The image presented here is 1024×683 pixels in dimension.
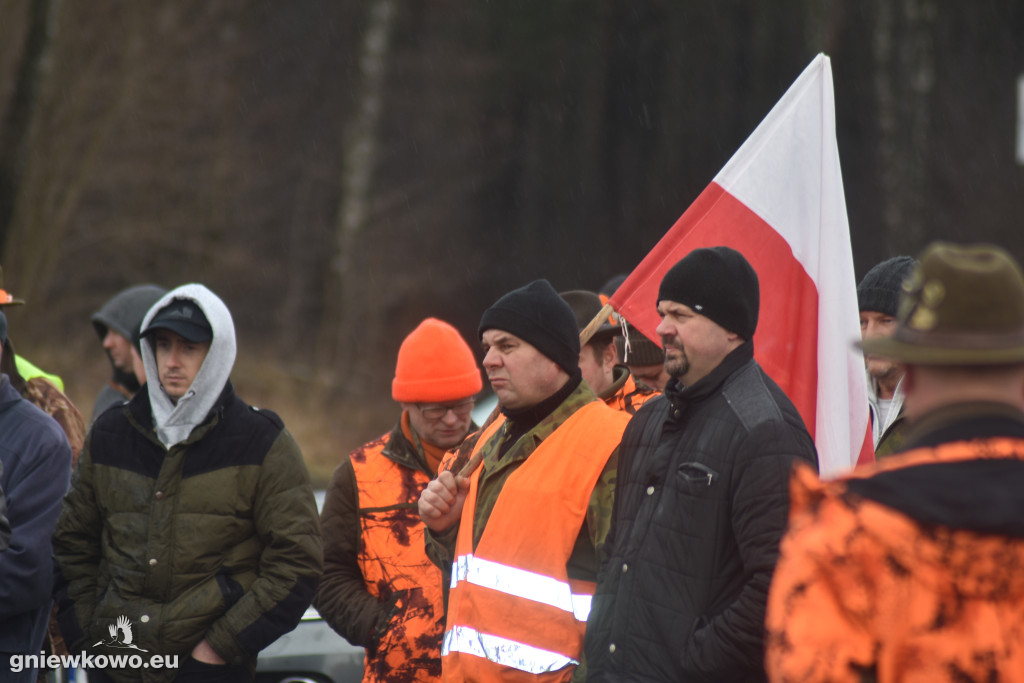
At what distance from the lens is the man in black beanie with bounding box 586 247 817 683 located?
3.04 m

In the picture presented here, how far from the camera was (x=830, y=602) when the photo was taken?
211 cm

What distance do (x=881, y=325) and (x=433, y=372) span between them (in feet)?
5.78

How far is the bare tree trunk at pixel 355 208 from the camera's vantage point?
1761 centimetres

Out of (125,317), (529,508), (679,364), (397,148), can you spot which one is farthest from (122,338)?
(397,148)

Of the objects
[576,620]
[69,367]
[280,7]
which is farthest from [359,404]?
[576,620]

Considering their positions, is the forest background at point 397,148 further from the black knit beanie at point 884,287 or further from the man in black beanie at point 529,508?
the black knit beanie at point 884,287

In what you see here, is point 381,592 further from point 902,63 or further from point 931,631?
point 902,63

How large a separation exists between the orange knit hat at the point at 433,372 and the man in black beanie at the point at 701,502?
130 centimetres

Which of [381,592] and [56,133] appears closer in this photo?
[381,592]

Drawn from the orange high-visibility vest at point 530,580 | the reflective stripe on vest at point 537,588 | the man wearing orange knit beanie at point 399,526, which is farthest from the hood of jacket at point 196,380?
the reflective stripe on vest at point 537,588

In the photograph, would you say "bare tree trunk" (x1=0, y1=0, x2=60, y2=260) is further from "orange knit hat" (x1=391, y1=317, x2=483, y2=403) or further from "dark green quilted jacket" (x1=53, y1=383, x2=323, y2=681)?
"orange knit hat" (x1=391, y1=317, x2=483, y2=403)

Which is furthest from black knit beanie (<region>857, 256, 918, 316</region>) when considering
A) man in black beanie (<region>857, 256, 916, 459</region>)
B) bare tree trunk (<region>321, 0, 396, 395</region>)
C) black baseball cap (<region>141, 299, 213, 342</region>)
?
bare tree trunk (<region>321, 0, 396, 395</region>)

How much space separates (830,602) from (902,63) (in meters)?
19.9

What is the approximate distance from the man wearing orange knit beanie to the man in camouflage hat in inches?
95.3
